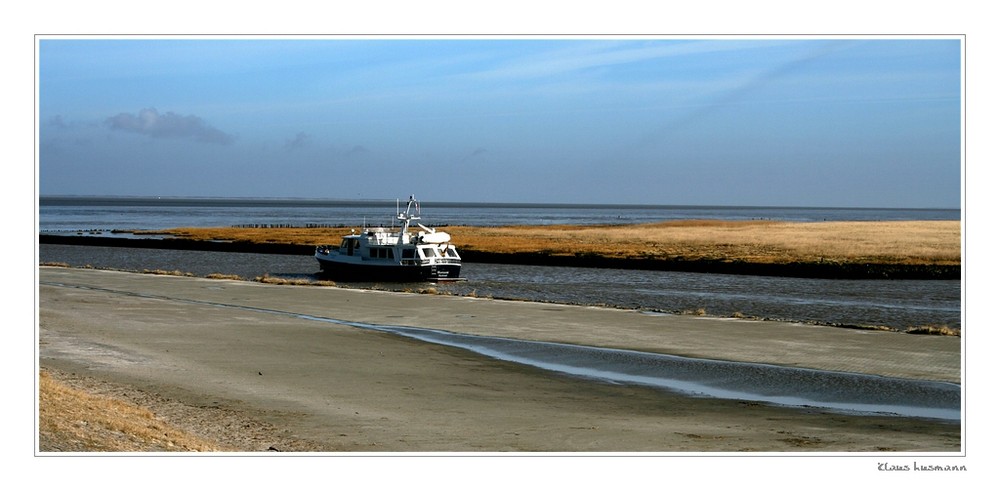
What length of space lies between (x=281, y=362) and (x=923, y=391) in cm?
1245

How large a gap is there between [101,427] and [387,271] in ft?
139

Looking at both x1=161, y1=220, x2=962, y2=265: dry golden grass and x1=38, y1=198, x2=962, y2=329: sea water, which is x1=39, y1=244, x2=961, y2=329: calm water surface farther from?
x1=161, y1=220, x2=962, y2=265: dry golden grass

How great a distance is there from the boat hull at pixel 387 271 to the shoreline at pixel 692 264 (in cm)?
1556

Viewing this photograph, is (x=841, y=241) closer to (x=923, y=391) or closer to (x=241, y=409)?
(x=923, y=391)

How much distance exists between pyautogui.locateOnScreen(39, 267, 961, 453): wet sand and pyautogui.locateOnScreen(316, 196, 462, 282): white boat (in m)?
18.5

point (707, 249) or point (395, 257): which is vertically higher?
point (707, 249)

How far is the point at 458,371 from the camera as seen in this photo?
64.9 feet

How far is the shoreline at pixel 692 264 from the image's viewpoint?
56.9 meters

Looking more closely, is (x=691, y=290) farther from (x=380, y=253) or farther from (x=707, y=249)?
(x=707, y=249)

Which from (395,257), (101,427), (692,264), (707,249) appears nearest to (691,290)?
(692,264)

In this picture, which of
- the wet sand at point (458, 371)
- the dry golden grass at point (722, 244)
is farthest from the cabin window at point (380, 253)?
the dry golden grass at point (722, 244)

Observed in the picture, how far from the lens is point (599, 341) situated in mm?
25344

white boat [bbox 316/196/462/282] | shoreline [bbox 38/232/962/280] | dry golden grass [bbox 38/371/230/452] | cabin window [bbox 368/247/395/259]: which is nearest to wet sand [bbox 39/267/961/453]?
dry golden grass [bbox 38/371/230/452]

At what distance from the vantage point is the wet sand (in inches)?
541
